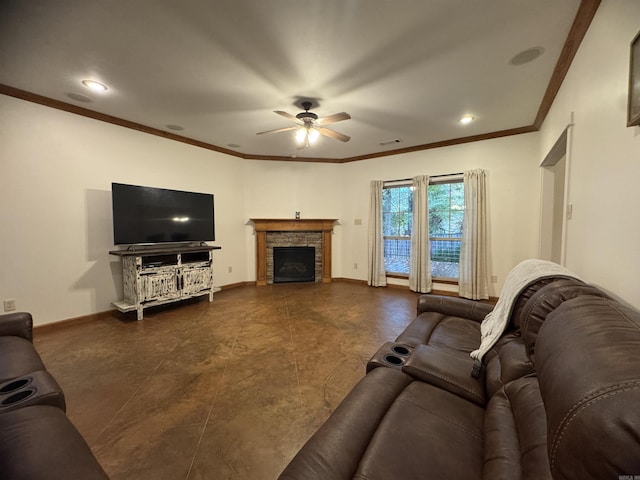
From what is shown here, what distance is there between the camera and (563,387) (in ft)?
1.92

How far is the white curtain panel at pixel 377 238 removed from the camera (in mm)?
5051

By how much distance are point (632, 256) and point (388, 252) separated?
4.01m

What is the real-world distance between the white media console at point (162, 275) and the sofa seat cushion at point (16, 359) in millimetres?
1685

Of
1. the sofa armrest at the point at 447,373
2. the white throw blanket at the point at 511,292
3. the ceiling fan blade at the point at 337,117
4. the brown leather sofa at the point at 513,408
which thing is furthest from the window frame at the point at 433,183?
the sofa armrest at the point at 447,373

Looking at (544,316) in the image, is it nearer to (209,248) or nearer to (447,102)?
(447,102)

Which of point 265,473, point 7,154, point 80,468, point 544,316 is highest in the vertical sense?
point 7,154

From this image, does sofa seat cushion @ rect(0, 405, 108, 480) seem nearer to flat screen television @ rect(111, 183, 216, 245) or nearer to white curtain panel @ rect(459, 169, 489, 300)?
flat screen television @ rect(111, 183, 216, 245)

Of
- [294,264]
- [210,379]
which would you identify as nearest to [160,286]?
[210,379]

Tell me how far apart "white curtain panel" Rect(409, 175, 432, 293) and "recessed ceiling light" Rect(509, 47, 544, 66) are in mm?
2322

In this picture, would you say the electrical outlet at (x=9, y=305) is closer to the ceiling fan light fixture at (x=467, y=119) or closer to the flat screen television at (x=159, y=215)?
the flat screen television at (x=159, y=215)

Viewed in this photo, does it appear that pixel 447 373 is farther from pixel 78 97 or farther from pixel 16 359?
pixel 78 97

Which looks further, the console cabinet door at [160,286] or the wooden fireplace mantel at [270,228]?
the wooden fireplace mantel at [270,228]

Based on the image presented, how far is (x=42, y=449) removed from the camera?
2.72ft

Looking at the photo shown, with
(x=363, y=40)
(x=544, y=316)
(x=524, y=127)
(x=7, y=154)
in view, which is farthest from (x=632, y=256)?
(x=7, y=154)
